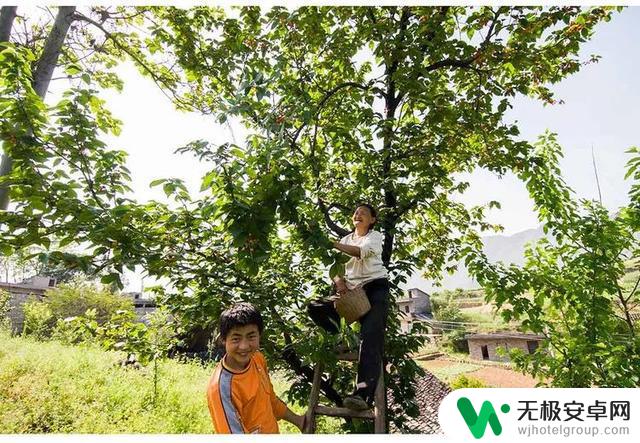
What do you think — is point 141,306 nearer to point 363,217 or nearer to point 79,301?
point 79,301

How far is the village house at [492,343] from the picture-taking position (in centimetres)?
1959

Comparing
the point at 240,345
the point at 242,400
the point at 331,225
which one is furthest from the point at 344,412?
the point at 331,225

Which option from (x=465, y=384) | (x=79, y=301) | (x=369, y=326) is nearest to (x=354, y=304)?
(x=369, y=326)

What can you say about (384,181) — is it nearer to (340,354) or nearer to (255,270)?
(340,354)

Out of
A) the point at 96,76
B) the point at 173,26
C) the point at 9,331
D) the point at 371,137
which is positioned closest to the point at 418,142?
the point at 371,137

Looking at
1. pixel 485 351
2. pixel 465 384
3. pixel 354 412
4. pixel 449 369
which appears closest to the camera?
pixel 354 412

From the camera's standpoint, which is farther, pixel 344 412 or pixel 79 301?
pixel 79 301

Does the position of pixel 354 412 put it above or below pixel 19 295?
above

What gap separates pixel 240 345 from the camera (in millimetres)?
1971

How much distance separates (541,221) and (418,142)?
1.97 metres

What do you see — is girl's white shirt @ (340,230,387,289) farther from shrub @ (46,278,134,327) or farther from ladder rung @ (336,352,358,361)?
shrub @ (46,278,134,327)

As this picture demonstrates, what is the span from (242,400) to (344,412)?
1078 mm

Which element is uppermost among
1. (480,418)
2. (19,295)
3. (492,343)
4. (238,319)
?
(238,319)

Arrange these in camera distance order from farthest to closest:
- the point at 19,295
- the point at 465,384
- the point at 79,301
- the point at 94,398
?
1. the point at 79,301
2. the point at 19,295
3. the point at 465,384
4. the point at 94,398
